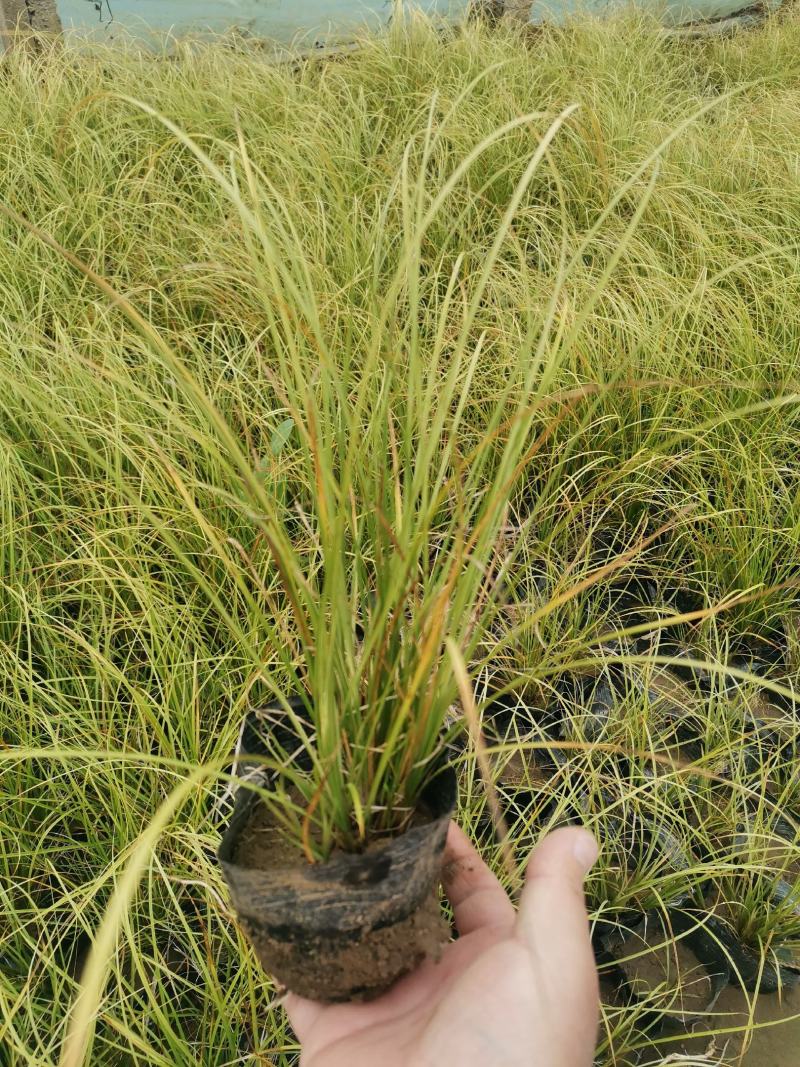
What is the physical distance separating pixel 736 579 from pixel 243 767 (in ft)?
4.09

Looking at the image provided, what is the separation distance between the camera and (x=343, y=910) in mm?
764

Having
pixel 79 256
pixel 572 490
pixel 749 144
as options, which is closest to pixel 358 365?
pixel 572 490

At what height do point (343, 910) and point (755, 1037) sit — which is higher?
point (343, 910)

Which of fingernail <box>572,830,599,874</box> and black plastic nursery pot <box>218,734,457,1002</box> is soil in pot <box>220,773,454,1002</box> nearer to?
black plastic nursery pot <box>218,734,457,1002</box>

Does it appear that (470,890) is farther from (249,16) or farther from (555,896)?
(249,16)

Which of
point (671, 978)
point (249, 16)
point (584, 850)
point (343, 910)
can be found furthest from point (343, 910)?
point (249, 16)

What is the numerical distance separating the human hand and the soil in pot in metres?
0.05

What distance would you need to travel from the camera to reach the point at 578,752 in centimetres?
157

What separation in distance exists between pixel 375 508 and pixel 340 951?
0.43 m

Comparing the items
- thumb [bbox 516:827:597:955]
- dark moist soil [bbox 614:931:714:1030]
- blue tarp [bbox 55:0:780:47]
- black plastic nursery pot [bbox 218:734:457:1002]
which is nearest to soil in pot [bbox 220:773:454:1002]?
black plastic nursery pot [bbox 218:734:457:1002]

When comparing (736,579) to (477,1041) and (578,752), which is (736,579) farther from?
(477,1041)

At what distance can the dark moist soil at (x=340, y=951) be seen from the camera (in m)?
0.79

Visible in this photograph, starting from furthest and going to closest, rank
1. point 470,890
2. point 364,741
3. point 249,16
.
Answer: point 249,16, point 470,890, point 364,741

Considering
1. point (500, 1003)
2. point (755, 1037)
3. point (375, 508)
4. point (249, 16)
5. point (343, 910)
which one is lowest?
point (755, 1037)
